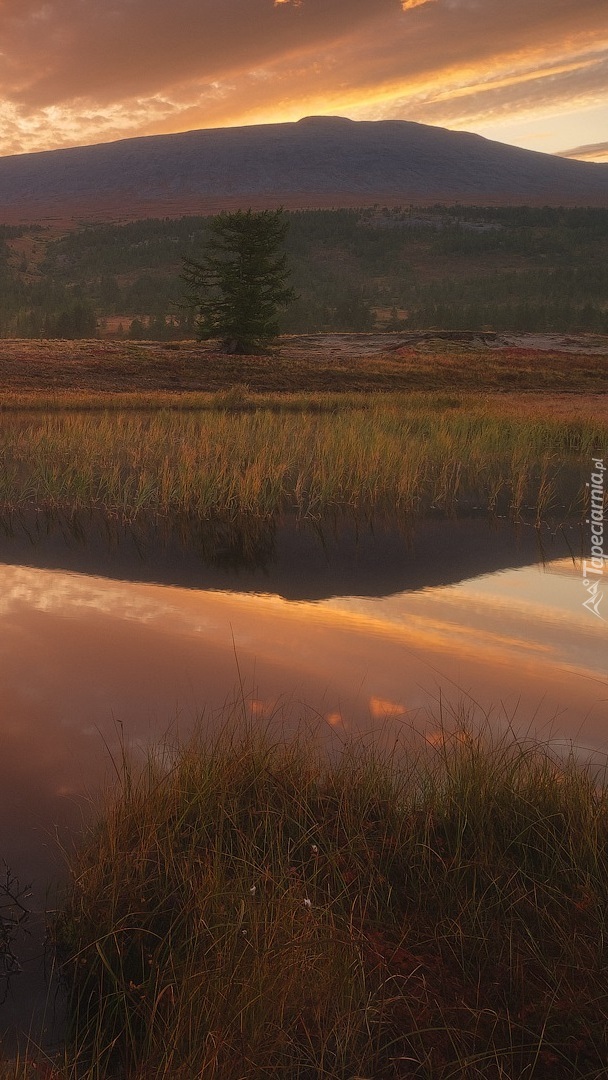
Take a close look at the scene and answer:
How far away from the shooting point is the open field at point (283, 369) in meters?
24.4

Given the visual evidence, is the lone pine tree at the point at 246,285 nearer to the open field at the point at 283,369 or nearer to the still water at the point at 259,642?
the open field at the point at 283,369

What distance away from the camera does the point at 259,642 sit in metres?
6.17

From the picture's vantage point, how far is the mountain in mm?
136000

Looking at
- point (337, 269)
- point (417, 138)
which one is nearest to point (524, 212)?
point (337, 269)

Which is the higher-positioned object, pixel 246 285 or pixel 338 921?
pixel 246 285

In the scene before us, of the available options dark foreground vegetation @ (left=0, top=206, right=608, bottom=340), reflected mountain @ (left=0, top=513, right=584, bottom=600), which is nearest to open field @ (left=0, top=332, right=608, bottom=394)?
reflected mountain @ (left=0, top=513, right=584, bottom=600)

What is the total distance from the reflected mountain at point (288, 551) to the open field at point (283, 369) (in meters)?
14.1

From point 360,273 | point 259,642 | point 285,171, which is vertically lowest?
point 259,642

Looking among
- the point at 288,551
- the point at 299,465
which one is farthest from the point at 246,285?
the point at 288,551

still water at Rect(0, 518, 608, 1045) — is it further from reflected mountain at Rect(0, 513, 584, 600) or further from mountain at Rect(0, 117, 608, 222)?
mountain at Rect(0, 117, 608, 222)

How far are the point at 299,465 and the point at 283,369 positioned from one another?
49.3ft

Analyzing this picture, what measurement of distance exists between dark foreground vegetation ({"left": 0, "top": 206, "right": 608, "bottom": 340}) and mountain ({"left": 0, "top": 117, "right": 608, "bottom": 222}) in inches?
1698

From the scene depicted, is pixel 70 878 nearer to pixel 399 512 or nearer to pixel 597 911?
pixel 597 911

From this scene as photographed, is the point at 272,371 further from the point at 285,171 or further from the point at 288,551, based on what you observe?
the point at 285,171
